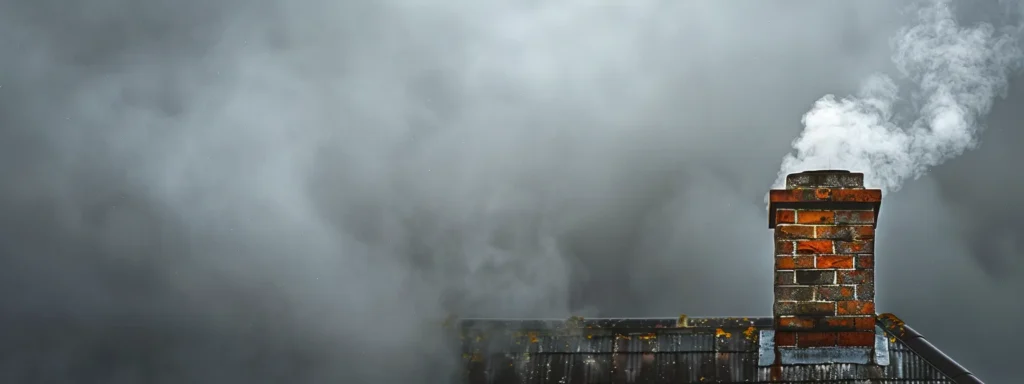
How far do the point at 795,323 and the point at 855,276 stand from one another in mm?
457

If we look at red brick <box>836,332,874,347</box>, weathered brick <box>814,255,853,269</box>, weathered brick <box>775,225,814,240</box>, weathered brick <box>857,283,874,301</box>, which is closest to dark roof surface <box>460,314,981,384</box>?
red brick <box>836,332,874,347</box>

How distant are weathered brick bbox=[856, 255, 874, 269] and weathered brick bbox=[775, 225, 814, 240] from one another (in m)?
0.31

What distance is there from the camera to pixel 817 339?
5301 mm

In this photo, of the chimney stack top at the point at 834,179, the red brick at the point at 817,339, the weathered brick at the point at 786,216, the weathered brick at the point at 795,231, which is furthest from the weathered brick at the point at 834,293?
the chimney stack top at the point at 834,179

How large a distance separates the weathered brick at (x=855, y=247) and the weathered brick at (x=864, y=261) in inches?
1.2

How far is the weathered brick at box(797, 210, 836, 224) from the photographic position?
534cm

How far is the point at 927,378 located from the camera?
5.31 m

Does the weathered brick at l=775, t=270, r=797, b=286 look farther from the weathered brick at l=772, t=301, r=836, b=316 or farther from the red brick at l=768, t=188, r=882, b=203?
the red brick at l=768, t=188, r=882, b=203

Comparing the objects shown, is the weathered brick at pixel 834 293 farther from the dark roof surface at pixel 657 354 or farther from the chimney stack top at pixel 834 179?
the chimney stack top at pixel 834 179

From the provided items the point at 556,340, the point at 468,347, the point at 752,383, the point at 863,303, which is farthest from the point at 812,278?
the point at 468,347

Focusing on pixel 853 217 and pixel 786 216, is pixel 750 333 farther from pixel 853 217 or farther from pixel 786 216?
pixel 853 217

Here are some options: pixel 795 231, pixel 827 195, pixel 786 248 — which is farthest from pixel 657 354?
pixel 827 195

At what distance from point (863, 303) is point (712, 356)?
96 centimetres

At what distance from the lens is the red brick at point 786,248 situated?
5312 mm
